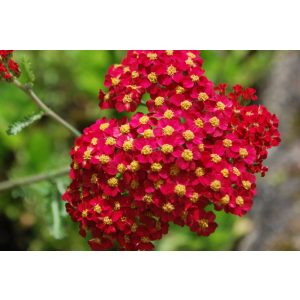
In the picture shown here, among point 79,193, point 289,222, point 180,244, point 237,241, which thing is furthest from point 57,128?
point 79,193

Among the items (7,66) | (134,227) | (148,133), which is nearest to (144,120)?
(148,133)

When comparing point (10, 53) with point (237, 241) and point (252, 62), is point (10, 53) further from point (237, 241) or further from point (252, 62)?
point (252, 62)

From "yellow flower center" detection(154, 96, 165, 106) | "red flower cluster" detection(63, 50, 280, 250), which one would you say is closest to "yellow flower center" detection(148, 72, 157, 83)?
"red flower cluster" detection(63, 50, 280, 250)

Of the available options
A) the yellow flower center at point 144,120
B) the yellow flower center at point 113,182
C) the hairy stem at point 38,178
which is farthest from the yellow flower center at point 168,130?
the hairy stem at point 38,178

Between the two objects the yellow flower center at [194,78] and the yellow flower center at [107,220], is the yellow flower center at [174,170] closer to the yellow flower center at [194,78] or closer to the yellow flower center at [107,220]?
the yellow flower center at [107,220]

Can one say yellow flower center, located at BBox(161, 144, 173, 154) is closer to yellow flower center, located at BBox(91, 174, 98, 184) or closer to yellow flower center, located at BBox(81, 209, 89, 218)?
yellow flower center, located at BBox(91, 174, 98, 184)
